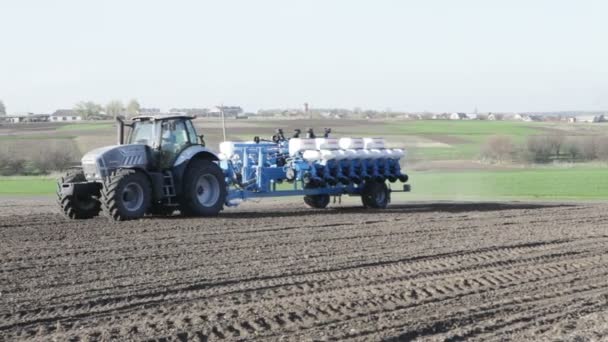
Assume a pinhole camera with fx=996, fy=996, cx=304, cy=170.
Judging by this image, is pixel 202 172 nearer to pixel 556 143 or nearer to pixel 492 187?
pixel 492 187

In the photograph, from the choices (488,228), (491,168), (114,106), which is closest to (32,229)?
(488,228)

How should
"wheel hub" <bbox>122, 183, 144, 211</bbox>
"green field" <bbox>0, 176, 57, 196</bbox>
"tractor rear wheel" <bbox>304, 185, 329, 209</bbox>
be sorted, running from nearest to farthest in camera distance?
"wheel hub" <bbox>122, 183, 144, 211</bbox> < "tractor rear wheel" <bbox>304, 185, 329, 209</bbox> < "green field" <bbox>0, 176, 57, 196</bbox>

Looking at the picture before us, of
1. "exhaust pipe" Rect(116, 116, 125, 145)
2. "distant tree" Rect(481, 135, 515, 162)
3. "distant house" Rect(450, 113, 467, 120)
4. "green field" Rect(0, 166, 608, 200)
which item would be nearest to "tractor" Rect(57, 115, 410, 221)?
"exhaust pipe" Rect(116, 116, 125, 145)

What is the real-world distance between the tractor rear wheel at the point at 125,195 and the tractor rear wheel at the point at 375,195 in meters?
6.34

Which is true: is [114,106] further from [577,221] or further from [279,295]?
[279,295]

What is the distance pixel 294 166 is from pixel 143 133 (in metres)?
3.75

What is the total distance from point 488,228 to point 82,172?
7850 millimetres

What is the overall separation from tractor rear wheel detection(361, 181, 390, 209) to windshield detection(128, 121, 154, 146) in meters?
5.93

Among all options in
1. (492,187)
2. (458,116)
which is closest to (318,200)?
(492,187)

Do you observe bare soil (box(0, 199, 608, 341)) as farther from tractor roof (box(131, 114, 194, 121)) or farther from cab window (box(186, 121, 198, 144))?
tractor roof (box(131, 114, 194, 121))

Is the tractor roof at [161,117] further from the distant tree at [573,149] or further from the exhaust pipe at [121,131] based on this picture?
the distant tree at [573,149]

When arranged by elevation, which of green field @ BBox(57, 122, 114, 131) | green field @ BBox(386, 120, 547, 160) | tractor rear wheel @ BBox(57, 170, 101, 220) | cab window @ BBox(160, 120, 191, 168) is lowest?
green field @ BBox(386, 120, 547, 160)

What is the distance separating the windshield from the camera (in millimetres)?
19562

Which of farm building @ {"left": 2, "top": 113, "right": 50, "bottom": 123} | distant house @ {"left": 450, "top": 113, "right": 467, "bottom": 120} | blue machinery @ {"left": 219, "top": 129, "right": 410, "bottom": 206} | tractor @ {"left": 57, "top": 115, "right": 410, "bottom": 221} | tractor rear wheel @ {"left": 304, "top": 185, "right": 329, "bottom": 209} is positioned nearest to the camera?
tractor @ {"left": 57, "top": 115, "right": 410, "bottom": 221}
